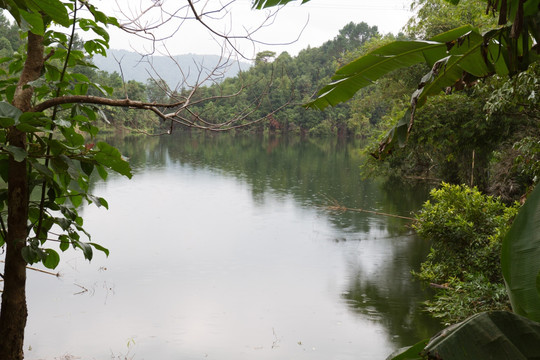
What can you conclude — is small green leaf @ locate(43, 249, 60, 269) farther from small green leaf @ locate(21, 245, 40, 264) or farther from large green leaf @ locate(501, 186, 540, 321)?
large green leaf @ locate(501, 186, 540, 321)

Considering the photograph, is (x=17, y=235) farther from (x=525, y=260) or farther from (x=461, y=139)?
(x=461, y=139)

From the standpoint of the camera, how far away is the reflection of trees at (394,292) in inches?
250

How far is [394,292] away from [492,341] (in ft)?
22.3

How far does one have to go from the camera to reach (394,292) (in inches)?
298

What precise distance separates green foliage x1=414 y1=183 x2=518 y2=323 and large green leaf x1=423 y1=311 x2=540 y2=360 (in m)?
4.47

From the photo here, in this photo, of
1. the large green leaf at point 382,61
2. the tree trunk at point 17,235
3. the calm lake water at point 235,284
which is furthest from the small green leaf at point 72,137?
the calm lake water at point 235,284

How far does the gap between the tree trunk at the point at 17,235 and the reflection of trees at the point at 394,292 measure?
4572 mm

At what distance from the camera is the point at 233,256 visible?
9750 millimetres

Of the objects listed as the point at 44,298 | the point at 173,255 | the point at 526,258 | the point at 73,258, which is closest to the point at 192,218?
the point at 173,255

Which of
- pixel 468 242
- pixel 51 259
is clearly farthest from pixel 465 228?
pixel 51 259

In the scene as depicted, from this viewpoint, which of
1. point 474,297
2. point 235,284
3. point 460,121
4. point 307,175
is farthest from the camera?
point 307,175

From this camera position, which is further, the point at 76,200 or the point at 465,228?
the point at 465,228

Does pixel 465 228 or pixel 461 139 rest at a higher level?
pixel 461 139

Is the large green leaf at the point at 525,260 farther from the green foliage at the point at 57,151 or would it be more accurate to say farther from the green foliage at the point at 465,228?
the green foliage at the point at 465,228
